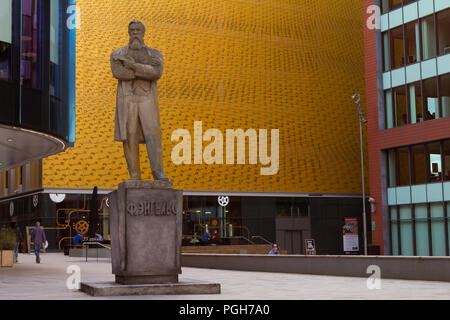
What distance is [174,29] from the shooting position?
60.8 meters

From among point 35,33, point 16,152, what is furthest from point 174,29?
point 35,33

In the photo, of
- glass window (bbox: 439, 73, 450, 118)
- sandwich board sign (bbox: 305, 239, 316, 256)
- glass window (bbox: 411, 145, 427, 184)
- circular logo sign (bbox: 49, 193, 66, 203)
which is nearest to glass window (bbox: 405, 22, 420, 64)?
glass window (bbox: 439, 73, 450, 118)

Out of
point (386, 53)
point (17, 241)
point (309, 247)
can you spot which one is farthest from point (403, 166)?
point (17, 241)

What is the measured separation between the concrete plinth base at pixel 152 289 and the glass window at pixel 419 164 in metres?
31.5

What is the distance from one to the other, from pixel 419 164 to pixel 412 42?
8.01 meters

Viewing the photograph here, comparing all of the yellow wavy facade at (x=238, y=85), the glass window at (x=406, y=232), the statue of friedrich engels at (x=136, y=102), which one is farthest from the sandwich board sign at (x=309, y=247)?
the statue of friedrich engels at (x=136, y=102)

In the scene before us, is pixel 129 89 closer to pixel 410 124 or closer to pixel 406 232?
pixel 410 124

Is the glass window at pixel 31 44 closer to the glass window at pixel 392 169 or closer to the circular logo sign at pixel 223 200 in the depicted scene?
the glass window at pixel 392 169

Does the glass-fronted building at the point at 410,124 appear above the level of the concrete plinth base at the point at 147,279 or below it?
above

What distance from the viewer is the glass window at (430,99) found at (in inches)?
1652

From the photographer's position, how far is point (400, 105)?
4519 cm

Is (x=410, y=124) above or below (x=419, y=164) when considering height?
above
